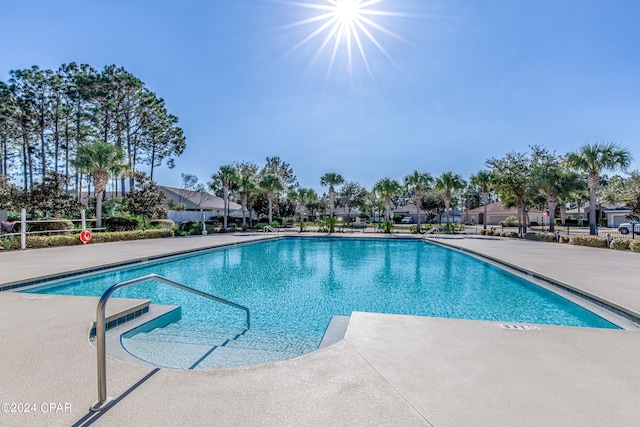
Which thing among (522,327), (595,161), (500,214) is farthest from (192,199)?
(500,214)

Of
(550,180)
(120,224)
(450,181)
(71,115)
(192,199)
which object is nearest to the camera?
(120,224)

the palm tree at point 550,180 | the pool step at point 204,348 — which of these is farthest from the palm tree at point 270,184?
the pool step at point 204,348

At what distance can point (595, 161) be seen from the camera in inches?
671

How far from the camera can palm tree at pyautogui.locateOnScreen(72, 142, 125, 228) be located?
1686 cm

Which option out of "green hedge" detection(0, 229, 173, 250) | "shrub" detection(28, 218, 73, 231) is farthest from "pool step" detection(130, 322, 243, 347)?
"shrub" detection(28, 218, 73, 231)

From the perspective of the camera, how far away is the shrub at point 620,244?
42.0ft

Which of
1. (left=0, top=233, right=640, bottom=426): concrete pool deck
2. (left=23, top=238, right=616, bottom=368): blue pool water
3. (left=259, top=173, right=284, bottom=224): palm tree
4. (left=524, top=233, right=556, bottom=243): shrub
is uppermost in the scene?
(left=259, top=173, right=284, bottom=224): palm tree

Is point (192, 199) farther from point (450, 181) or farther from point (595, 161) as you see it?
point (595, 161)

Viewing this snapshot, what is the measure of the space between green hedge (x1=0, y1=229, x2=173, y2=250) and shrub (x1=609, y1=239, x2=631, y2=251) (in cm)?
2370

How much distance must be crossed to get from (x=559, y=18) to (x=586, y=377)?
13061 mm

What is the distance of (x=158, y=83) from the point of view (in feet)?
93.4

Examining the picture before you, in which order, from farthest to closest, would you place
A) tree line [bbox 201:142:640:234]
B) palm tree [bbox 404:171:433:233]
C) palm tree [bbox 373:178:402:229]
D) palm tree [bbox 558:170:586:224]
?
palm tree [bbox 373:178:402:229] → palm tree [bbox 404:171:433:233] → palm tree [bbox 558:170:586:224] → tree line [bbox 201:142:640:234]

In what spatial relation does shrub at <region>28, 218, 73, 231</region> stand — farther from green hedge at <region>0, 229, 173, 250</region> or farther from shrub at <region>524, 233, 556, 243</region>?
shrub at <region>524, 233, 556, 243</region>

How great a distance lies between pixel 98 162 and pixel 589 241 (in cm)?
2585
